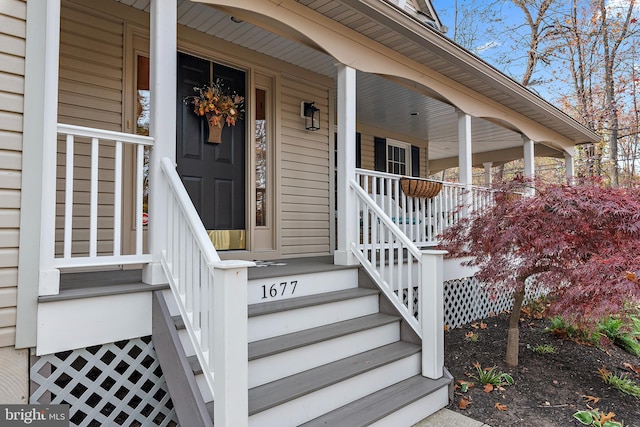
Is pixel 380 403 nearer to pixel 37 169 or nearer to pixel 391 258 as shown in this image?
pixel 391 258

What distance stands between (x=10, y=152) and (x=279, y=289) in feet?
5.96

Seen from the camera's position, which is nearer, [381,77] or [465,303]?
[381,77]

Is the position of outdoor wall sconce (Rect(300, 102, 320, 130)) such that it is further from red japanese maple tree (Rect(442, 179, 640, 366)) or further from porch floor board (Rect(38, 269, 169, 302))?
porch floor board (Rect(38, 269, 169, 302))

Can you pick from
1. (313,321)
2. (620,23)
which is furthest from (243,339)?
(620,23)

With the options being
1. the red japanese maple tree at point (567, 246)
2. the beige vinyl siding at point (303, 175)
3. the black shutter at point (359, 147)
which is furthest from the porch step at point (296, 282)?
the black shutter at point (359, 147)

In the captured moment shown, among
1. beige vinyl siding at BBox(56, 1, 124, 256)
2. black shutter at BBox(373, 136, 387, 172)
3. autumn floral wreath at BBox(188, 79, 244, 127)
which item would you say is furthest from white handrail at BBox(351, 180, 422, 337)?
black shutter at BBox(373, 136, 387, 172)

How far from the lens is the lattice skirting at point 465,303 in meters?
4.70

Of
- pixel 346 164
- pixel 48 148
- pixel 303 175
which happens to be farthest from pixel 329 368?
pixel 303 175

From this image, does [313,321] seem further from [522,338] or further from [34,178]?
[522,338]

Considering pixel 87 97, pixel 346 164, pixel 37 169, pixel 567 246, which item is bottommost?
pixel 567 246

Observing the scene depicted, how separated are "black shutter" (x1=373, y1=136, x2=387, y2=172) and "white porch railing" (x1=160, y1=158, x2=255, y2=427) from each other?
5.64m

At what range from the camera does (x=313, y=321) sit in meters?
2.87

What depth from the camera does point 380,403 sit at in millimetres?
2484

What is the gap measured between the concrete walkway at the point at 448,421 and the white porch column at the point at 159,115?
1972 mm
